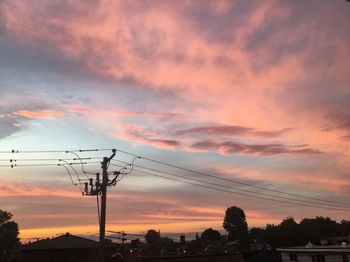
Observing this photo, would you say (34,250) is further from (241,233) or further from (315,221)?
(241,233)

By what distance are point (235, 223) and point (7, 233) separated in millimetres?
106498

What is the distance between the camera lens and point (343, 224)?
16162 centimetres

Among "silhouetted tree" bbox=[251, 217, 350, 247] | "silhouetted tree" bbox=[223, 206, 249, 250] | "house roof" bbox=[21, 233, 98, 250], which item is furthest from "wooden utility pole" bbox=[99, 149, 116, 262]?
"silhouetted tree" bbox=[223, 206, 249, 250]

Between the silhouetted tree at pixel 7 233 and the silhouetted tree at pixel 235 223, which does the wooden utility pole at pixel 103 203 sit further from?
the silhouetted tree at pixel 235 223

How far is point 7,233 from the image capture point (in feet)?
438

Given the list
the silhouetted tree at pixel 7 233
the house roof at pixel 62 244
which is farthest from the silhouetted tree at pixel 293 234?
the silhouetted tree at pixel 7 233

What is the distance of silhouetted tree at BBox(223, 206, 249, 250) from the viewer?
184 metres

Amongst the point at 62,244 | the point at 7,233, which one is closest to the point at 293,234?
the point at 62,244

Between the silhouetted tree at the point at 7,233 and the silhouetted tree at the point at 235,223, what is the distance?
327 feet

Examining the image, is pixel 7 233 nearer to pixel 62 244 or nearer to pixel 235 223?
pixel 62 244

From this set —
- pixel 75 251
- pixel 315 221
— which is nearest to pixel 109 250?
pixel 75 251

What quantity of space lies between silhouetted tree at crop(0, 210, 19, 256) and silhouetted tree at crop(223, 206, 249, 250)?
3925 inches

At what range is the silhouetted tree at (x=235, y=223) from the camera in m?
184

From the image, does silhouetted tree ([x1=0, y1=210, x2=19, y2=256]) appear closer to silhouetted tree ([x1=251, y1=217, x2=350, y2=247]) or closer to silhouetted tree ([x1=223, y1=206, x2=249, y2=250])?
silhouetted tree ([x1=251, y1=217, x2=350, y2=247])
